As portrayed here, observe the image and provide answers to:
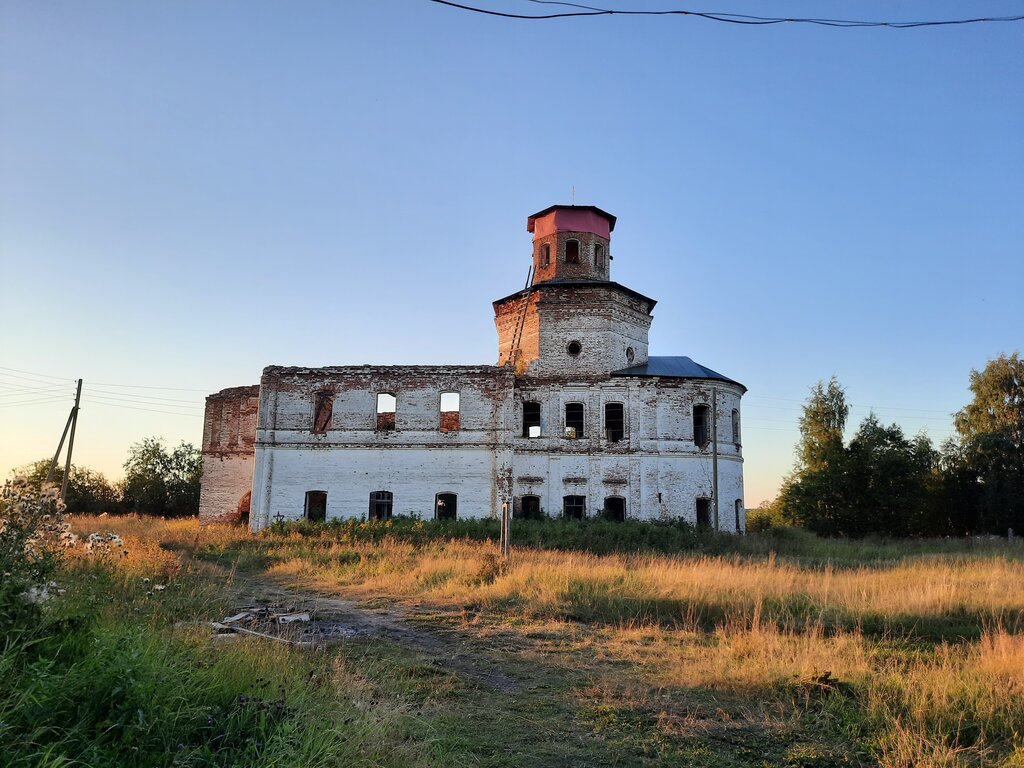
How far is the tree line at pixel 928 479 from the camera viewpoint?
30438 millimetres

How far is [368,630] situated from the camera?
8898 millimetres

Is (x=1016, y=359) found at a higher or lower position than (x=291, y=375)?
higher

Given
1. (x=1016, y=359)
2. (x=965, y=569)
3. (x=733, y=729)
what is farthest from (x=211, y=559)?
(x=1016, y=359)

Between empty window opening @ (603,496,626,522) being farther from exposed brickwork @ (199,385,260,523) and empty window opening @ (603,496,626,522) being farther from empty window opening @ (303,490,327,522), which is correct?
exposed brickwork @ (199,385,260,523)

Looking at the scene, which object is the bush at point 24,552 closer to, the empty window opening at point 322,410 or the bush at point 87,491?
the empty window opening at point 322,410

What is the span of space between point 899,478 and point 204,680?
33.1 metres

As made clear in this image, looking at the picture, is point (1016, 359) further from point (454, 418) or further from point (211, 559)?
point (211, 559)

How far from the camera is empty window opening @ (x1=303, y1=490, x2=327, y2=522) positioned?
78.5 ft

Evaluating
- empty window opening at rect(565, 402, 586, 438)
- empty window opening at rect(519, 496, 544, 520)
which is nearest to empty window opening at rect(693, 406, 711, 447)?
empty window opening at rect(565, 402, 586, 438)

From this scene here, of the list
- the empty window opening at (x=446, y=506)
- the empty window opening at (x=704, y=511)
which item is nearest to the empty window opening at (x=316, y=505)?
the empty window opening at (x=446, y=506)

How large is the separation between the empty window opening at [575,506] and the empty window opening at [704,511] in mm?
4115

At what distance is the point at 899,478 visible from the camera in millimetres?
30812

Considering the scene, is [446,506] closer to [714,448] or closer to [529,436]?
[529,436]

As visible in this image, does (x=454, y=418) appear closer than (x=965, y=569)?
No
